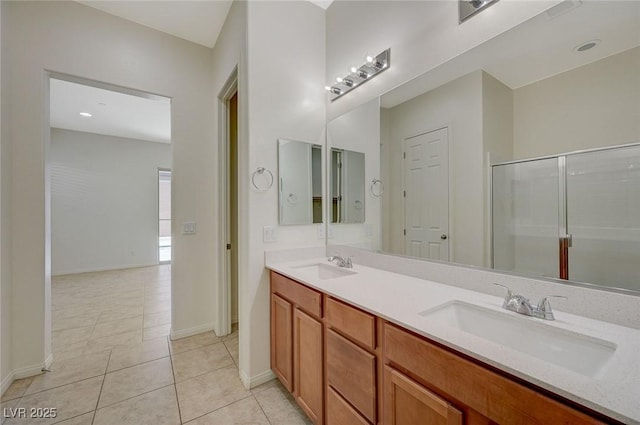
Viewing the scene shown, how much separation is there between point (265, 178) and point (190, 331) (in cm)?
190

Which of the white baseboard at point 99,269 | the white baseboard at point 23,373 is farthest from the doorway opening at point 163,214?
the white baseboard at point 23,373

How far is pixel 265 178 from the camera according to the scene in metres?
1.91

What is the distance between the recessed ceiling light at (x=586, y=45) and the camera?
3.11 feet

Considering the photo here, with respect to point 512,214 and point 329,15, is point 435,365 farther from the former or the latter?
point 329,15

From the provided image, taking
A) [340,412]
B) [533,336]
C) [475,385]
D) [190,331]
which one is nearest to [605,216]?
[533,336]

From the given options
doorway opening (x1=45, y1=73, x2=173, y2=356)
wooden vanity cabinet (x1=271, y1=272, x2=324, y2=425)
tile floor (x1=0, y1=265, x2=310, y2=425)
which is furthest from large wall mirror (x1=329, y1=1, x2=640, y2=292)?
doorway opening (x1=45, y1=73, x2=173, y2=356)

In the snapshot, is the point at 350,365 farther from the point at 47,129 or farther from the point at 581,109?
the point at 47,129

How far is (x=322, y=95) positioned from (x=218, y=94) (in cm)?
113

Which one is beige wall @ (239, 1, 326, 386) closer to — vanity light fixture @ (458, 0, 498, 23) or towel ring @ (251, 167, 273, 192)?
towel ring @ (251, 167, 273, 192)

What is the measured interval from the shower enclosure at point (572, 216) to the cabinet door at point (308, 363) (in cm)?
100

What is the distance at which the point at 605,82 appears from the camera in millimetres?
920

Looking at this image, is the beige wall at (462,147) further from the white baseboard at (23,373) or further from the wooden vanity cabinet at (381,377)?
the white baseboard at (23,373)

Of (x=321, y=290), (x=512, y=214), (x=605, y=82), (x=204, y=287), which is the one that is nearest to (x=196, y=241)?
(x=204, y=287)

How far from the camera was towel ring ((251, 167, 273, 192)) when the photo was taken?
1856mm
